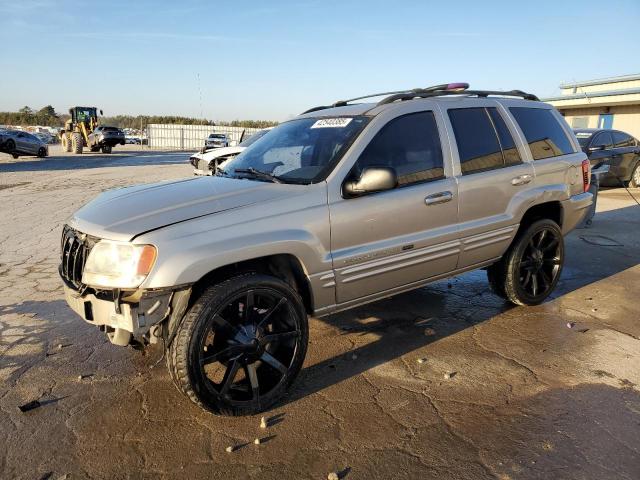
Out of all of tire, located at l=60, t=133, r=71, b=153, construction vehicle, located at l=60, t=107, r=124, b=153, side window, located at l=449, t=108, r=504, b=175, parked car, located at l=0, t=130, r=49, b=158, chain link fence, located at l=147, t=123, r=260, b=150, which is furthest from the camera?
chain link fence, located at l=147, t=123, r=260, b=150

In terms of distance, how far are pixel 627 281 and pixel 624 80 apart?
68.6 ft

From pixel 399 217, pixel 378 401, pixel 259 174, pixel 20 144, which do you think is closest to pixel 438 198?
pixel 399 217

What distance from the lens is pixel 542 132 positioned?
4.79 metres

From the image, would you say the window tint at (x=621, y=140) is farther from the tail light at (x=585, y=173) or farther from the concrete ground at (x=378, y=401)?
the concrete ground at (x=378, y=401)

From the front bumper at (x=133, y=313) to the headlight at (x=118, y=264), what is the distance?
4.3 inches

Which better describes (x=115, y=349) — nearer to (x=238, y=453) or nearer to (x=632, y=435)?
(x=238, y=453)

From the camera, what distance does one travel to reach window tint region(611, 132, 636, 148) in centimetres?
1270

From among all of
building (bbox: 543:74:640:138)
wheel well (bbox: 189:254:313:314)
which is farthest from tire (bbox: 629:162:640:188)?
Answer: wheel well (bbox: 189:254:313:314)

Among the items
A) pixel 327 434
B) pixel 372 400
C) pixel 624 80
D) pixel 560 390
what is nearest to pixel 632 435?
pixel 560 390

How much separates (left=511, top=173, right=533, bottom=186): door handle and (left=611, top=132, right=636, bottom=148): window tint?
997 centimetres

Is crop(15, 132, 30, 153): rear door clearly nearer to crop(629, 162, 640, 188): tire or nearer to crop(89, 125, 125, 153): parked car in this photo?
crop(89, 125, 125, 153): parked car

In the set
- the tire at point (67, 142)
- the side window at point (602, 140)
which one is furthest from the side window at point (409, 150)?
the tire at point (67, 142)

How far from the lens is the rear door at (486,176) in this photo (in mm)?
4059

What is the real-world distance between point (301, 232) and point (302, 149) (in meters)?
0.96
